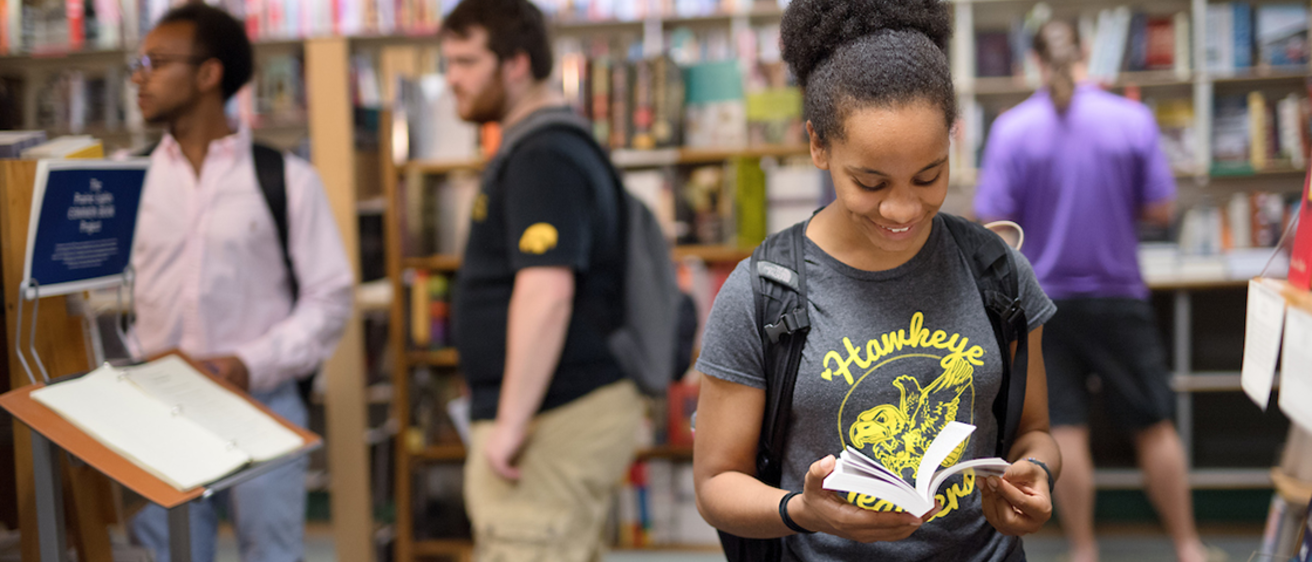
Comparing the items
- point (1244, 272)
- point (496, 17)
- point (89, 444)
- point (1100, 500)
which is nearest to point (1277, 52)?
point (1244, 272)

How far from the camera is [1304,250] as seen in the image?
0.94m

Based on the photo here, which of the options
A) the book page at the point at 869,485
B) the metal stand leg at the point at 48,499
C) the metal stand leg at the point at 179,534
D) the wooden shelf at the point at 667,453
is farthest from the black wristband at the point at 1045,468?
the wooden shelf at the point at 667,453

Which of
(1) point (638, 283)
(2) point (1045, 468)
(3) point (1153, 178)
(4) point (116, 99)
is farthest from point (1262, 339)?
(4) point (116, 99)

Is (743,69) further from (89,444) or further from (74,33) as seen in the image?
(74,33)

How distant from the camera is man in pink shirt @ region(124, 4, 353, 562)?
172 centimetres

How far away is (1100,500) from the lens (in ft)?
11.2

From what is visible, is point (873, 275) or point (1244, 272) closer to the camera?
point (873, 275)

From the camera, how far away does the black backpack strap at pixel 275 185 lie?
1819 millimetres

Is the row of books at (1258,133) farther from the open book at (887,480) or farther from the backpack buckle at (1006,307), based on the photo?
the open book at (887,480)

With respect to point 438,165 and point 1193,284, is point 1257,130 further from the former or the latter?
point 438,165

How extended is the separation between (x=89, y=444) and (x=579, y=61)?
2.43 m

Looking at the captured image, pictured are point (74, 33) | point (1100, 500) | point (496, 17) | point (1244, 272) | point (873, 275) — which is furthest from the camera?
point (74, 33)

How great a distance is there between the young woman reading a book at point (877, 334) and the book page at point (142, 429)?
0.75 metres

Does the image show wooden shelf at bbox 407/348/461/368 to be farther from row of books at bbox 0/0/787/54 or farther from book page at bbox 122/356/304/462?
book page at bbox 122/356/304/462
